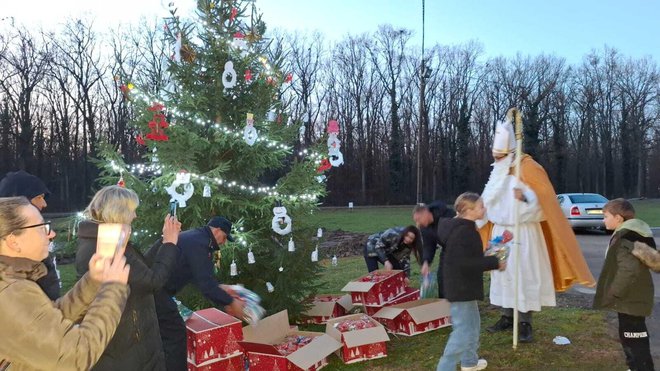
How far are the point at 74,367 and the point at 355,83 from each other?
53.8 m

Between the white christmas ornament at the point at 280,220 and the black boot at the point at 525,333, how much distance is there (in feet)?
9.66

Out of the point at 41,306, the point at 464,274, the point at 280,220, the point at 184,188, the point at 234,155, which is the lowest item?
the point at 464,274

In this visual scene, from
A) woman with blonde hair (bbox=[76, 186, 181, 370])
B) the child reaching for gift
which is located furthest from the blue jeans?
woman with blonde hair (bbox=[76, 186, 181, 370])

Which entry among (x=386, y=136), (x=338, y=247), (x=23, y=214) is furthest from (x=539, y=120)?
(x=23, y=214)

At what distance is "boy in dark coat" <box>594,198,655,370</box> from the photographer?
4609mm

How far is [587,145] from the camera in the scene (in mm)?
60844

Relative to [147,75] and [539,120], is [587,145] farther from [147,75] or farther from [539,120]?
[147,75]

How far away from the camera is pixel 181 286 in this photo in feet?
13.8

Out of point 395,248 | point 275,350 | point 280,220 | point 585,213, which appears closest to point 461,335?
point 275,350

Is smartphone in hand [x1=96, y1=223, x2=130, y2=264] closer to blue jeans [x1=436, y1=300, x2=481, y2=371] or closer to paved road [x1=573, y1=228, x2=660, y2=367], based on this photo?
blue jeans [x1=436, y1=300, x2=481, y2=371]

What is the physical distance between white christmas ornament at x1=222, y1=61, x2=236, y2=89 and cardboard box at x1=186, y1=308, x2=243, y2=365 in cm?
301

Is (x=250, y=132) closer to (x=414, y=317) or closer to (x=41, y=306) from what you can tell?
(x=414, y=317)

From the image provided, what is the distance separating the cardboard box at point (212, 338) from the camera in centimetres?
477

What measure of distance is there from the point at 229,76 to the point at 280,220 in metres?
1.97
